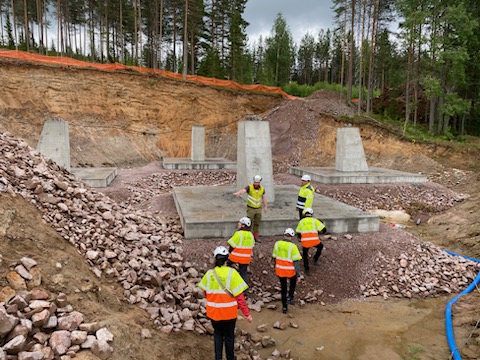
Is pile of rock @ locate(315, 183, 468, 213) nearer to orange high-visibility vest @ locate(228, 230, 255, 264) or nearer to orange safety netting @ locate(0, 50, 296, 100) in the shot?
orange high-visibility vest @ locate(228, 230, 255, 264)

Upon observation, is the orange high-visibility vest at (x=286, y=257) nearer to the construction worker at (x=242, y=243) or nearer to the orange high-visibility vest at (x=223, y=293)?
the construction worker at (x=242, y=243)

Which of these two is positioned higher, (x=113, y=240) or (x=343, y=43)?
(x=343, y=43)

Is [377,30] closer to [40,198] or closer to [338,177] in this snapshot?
[338,177]

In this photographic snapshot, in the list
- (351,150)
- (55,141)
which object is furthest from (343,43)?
(55,141)

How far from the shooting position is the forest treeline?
20.7m

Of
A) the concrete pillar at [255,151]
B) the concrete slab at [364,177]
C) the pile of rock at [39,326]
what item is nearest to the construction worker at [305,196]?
the concrete pillar at [255,151]

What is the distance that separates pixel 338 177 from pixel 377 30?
18.8m

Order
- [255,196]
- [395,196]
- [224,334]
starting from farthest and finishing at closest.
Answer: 1. [395,196]
2. [255,196]
3. [224,334]

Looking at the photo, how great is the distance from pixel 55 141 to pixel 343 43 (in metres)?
23.7

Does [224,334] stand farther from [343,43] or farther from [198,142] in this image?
[343,43]

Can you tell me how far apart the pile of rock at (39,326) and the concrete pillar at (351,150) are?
14.3 meters

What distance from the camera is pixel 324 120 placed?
23.7 m

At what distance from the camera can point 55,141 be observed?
13664mm

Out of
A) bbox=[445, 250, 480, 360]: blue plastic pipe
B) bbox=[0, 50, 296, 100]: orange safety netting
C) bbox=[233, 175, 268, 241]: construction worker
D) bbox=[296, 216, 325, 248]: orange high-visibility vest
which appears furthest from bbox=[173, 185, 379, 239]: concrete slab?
bbox=[0, 50, 296, 100]: orange safety netting
